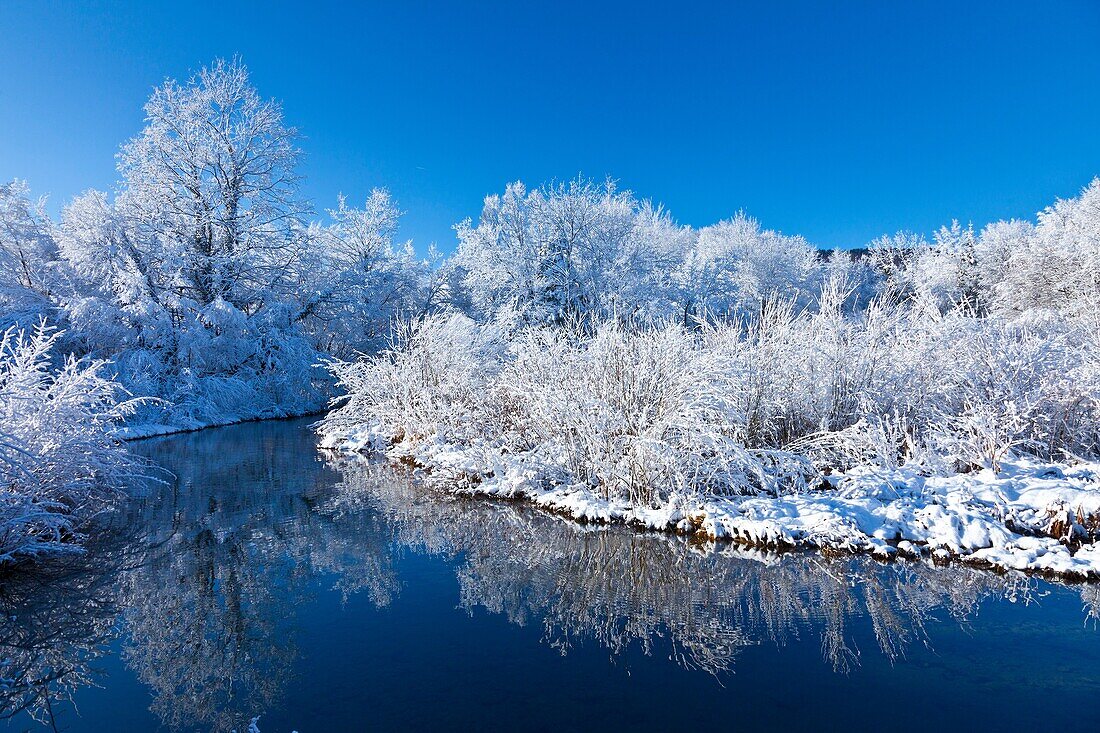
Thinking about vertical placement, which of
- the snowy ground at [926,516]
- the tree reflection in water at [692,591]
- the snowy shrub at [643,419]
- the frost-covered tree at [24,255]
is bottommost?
the tree reflection in water at [692,591]

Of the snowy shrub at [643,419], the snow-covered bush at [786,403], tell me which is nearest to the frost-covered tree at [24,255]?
the snow-covered bush at [786,403]

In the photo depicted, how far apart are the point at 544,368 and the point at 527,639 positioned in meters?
5.86

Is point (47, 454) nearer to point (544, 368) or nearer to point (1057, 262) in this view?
point (544, 368)

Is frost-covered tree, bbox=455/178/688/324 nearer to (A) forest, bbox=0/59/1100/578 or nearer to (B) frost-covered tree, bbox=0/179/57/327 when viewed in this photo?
(A) forest, bbox=0/59/1100/578

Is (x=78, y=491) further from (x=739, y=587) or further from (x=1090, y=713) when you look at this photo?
(x=1090, y=713)

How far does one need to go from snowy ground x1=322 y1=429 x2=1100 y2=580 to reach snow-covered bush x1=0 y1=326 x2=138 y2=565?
19.8 feet

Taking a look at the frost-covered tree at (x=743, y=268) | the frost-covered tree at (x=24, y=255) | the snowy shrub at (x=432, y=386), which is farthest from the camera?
the frost-covered tree at (x=743, y=268)

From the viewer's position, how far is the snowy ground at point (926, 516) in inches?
225

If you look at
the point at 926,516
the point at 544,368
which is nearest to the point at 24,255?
the point at 544,368

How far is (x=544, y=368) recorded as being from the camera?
10.1 meters

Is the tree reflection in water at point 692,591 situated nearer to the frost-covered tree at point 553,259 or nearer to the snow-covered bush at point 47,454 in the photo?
the snow-covered bush at point 47,454

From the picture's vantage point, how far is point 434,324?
13570 millimetres

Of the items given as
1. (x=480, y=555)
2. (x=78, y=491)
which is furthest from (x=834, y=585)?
(x=78, y=491)

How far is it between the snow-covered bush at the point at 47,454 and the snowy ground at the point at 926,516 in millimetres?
6040
